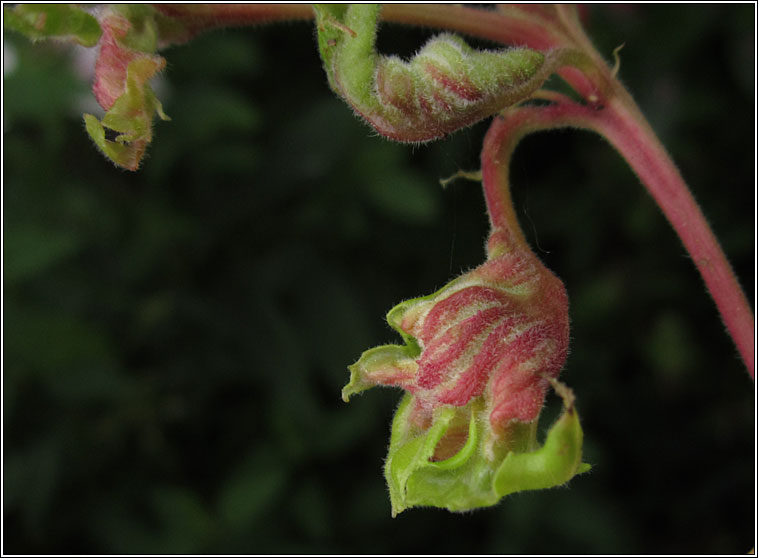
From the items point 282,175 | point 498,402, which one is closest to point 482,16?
point 498,402

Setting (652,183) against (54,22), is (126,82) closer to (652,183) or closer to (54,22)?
(54,22)

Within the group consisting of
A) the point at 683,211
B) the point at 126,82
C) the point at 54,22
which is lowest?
the point at 683,211

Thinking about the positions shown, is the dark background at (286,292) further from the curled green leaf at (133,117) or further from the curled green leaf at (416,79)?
the curled green leaf at (416,79)

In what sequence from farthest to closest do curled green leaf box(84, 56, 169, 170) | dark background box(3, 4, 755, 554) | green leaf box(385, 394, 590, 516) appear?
dark background box(3, 4, 755, 554) < curled green leaf box(84, 56, 169, 170) < green leaf box(385, 394, 590, 516)

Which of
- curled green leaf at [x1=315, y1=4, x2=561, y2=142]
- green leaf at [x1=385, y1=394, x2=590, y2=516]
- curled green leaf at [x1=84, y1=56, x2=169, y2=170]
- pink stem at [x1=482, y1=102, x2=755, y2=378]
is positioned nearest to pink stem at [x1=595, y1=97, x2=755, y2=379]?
pink stem at [x1=482, y1=102, x2=755, y2=378]

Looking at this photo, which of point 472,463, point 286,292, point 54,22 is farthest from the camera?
point 286,292

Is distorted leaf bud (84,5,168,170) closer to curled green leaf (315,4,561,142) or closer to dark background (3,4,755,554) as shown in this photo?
curled green leaf (315,4,561,142)

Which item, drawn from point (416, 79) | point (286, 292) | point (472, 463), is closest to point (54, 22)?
point (416, 79)
